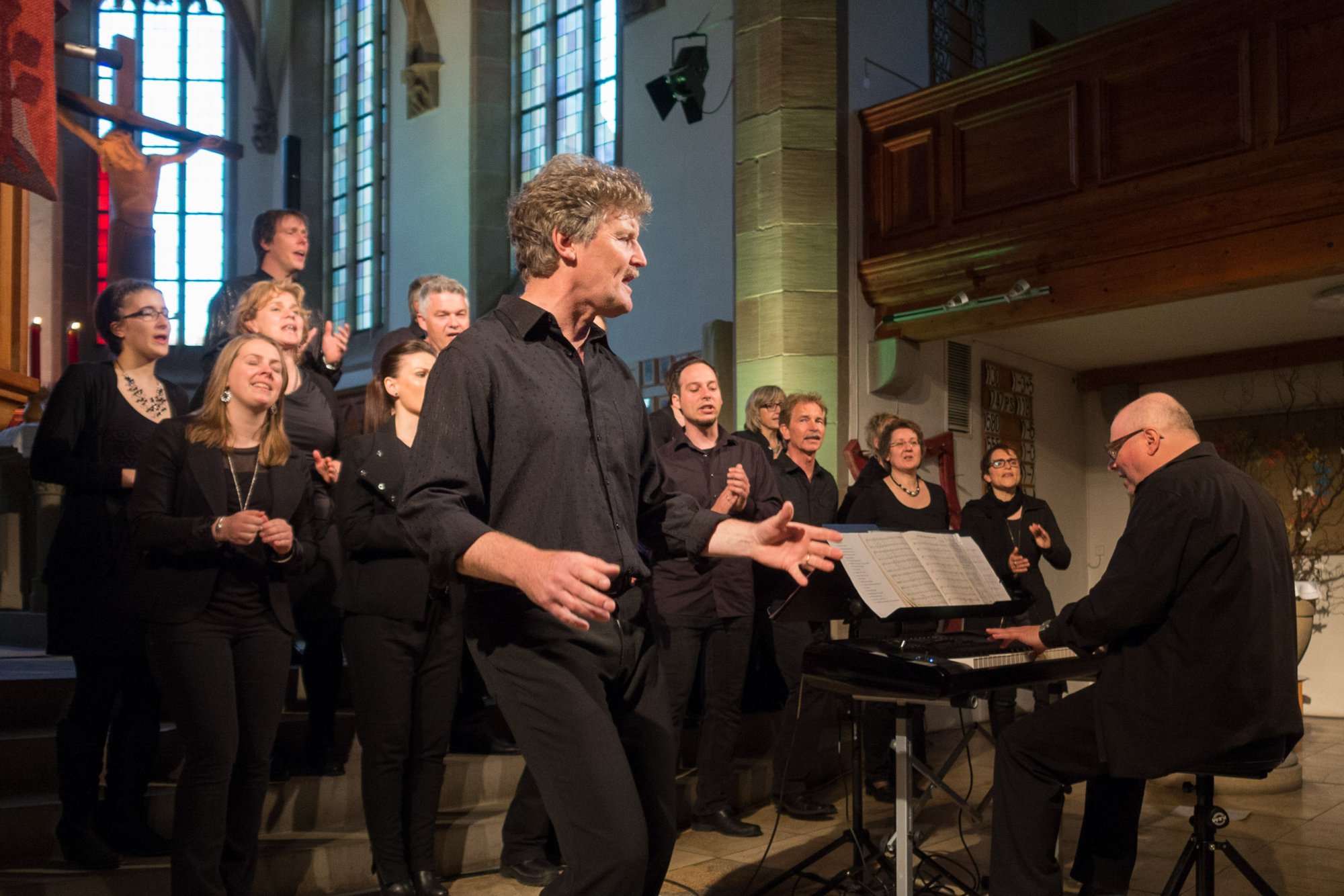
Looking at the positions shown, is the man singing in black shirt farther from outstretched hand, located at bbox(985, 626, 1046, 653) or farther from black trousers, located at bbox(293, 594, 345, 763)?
black trousers, located at bbox(293, 594, 345, 763)

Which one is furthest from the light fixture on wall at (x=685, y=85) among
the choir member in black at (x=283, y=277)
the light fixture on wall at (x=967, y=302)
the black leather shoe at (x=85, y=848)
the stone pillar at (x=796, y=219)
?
the black leather shoe at (x=85, y=848)

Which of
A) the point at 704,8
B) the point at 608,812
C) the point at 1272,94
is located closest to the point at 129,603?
the point at 608,812

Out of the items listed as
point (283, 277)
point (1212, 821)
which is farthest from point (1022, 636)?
point (283, 277)

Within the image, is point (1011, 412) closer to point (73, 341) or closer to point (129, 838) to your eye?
point (73, 341)

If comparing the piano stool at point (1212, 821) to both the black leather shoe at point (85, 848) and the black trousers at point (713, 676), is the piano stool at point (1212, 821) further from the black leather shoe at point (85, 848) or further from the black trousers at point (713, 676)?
the black leather shoe at point (85, 848)

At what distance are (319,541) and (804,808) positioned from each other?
228 centimetres

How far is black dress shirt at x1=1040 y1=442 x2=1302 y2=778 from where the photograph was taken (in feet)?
Result: 9.76

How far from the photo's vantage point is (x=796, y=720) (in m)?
4.68

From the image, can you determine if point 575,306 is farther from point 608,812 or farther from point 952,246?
point 952,246

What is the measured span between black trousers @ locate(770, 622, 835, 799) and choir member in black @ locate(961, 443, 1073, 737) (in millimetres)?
1511

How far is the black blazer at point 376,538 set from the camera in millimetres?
3543

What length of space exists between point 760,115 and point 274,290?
4426 mm

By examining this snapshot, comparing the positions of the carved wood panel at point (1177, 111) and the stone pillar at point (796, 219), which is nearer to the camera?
the carved wood panel at point (1177, 111)

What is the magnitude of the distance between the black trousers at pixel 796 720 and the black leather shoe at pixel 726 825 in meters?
0.20
